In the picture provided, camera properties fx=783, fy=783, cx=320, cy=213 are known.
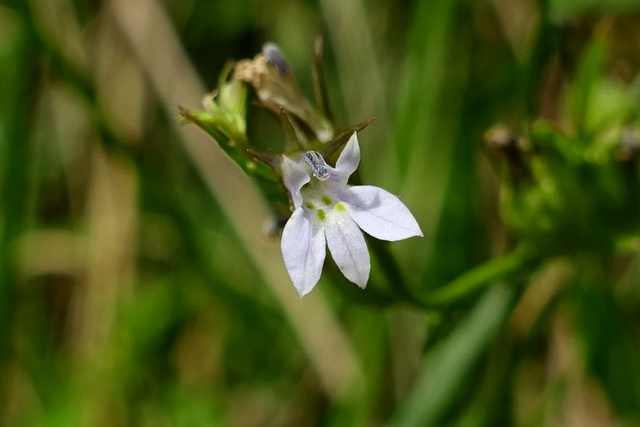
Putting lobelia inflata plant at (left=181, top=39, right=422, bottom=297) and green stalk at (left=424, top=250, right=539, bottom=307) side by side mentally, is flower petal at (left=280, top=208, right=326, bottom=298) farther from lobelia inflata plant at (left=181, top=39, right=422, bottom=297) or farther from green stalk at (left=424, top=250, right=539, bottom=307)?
green stalk at (left=424, top=250, right=539, bottom=307)

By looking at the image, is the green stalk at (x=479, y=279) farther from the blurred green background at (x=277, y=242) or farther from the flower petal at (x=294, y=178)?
the flower petal at (x=294, y=178)

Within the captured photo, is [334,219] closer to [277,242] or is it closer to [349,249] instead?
[349,249]

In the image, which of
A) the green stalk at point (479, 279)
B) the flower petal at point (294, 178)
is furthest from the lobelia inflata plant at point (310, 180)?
the green stalk at point (479, 279)

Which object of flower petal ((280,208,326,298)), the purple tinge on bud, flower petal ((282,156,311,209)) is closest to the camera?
flower petal ((280,208,326,298))

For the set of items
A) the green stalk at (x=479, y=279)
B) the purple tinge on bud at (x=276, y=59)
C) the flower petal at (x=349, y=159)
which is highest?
the purple tinge on bud at (x=276, y=59)

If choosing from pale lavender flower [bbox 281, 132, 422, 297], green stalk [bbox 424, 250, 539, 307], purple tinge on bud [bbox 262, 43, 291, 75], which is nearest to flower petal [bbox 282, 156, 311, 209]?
pale lavender flower [bbox 281, 132, 422, 297]

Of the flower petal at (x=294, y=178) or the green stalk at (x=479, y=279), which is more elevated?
the flower petal at (x=294, y=178)

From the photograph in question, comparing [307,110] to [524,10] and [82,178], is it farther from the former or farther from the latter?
[82,178]

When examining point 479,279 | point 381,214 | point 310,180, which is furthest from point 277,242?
point 381,214
